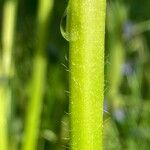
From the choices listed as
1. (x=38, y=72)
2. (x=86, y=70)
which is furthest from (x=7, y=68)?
(x=86, y=70)

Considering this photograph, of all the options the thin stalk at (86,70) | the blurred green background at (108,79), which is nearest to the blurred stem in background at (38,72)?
the blurred green background at (108,79)

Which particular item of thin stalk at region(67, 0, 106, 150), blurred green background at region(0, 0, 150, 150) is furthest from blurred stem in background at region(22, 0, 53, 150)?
thin stalk at region(67, 0, 106, 150)

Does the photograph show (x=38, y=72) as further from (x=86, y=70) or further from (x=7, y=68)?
(x=86, y=70)

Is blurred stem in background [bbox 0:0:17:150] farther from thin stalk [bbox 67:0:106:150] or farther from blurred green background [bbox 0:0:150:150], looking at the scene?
thin stalk [bbox 67:0:106:150]

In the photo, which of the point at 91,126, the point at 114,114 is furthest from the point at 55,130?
the point at 91,126

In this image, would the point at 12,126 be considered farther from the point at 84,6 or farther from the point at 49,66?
the point at 84,6

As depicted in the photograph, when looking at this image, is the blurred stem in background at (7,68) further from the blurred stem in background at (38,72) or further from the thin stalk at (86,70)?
the thin stalk at (86,70)
